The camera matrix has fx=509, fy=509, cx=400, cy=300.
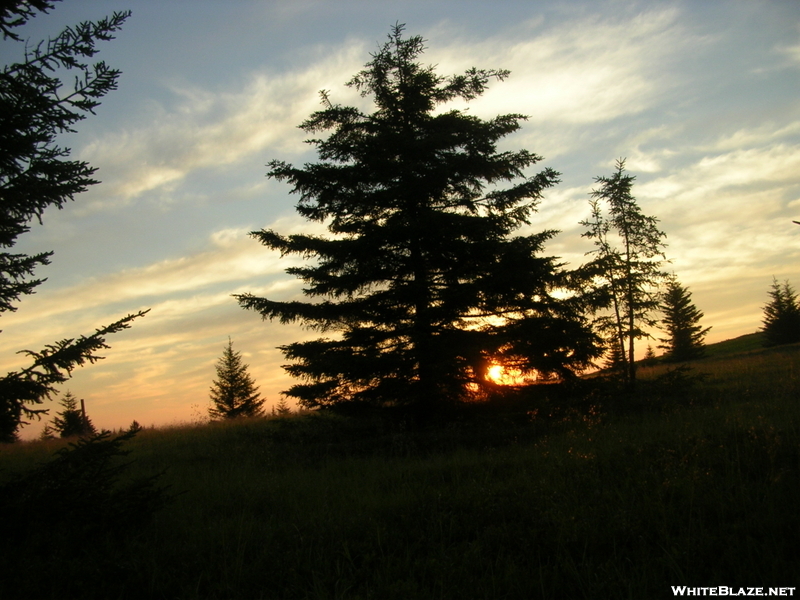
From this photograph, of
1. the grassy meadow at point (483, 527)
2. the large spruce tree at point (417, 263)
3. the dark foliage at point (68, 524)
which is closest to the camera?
the grassy meadow at point (483, 527)

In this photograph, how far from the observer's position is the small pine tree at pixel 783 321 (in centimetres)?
5122

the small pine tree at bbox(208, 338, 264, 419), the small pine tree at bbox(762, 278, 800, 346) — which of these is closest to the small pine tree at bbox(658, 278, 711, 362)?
the small pine tree at bbox(762, 278, 800, 346)

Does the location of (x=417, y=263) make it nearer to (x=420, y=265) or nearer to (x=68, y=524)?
(x=420, y=265)

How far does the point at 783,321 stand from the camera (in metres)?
51.7

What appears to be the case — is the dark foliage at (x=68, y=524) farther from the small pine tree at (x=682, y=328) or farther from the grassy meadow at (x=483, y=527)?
the small pine tree at (x=682, y=328)

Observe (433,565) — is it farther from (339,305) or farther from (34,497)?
(339,305)

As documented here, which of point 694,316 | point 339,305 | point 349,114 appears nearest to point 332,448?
point 339,305

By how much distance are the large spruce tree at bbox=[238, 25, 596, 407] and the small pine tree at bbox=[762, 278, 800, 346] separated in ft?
164

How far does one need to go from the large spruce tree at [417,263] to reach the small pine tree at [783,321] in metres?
50.0

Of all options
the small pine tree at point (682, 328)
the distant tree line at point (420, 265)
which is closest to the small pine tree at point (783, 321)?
the small pine tree at point (682, 328)

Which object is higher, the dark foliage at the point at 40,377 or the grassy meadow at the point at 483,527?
the dark foliage at the point at 40,377

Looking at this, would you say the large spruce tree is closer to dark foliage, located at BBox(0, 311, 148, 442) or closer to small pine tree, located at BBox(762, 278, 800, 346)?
dark foliage, located at BBox(0, 311, 148, 442)

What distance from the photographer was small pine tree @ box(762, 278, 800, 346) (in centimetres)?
5122

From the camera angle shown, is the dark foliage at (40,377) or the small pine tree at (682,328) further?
the small pine tree at (682,328)
